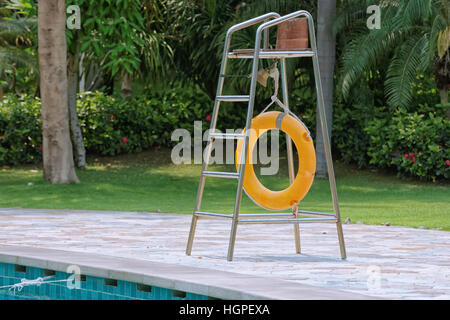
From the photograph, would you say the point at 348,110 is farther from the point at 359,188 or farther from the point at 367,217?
the point at 367,217

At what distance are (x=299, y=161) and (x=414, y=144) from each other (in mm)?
9105

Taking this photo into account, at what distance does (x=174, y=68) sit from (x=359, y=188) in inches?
246

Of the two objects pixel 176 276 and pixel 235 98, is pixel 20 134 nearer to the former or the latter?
pixel 235 98

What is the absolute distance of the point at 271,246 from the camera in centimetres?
733

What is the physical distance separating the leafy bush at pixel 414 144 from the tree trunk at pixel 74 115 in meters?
5.57

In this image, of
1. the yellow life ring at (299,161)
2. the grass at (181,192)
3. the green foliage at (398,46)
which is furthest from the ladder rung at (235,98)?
the green foliage at (398,46)

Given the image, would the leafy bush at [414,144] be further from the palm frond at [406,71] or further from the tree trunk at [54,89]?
the tree trunk at [54,89]

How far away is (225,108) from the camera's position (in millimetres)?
18016

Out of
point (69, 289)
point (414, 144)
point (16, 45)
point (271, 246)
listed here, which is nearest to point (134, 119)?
point (16, 45)

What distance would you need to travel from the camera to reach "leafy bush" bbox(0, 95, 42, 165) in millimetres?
16891

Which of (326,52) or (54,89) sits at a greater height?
(326,52)

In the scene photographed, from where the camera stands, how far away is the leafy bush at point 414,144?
14630 millimetres

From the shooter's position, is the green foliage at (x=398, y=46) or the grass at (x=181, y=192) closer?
the grass at (x=181, y=192)
